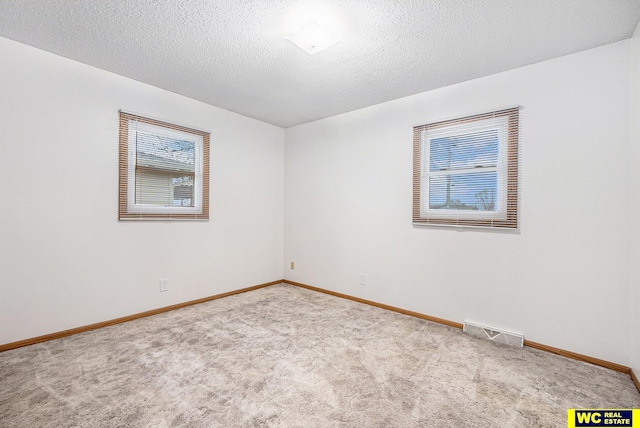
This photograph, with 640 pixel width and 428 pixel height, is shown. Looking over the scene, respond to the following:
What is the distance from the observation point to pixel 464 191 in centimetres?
285

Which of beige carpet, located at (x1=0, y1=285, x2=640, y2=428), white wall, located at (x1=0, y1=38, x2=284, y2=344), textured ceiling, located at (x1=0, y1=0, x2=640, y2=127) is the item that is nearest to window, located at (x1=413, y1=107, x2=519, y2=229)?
textured ceiling, located at (x1=0, y1=0, x2=640, y2=127)

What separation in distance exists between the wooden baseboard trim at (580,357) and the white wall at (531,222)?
1.5 inches

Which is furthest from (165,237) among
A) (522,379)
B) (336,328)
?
(522,379)

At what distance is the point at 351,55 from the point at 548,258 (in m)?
2.46

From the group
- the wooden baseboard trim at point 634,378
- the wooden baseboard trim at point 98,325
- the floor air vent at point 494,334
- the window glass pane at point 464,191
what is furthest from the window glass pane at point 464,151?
the wooden baseboard trim at point 98,325

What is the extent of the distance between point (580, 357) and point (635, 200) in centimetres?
128

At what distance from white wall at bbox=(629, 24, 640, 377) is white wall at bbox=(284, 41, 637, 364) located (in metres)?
0.06

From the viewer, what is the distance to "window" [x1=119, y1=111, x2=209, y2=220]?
2.92 meters

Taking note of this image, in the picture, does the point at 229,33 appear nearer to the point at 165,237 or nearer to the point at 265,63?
the point at 265,63

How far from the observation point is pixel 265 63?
2564 millimetres

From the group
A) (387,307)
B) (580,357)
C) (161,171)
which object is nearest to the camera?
(580,357)


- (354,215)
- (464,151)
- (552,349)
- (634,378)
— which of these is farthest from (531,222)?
(354,215)

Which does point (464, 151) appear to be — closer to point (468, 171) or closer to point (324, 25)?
point (468, 171)

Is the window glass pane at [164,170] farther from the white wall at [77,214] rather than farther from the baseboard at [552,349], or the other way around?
the baseboard at [552,349]
